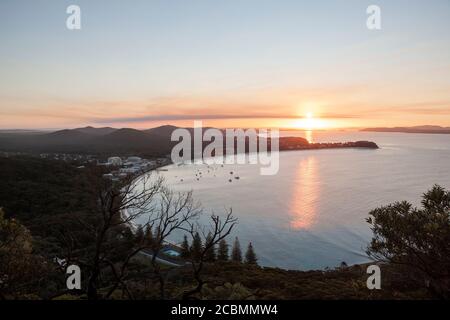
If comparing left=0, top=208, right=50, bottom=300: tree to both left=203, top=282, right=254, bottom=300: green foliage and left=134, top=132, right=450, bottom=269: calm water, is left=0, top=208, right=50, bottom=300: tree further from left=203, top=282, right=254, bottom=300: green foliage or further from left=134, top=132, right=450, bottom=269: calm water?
left=134, top=132, right=450, bottom=269: calm water

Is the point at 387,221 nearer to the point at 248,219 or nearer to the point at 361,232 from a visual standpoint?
the point at 361,232

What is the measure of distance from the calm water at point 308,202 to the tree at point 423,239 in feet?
58.5

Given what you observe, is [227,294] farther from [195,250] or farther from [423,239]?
[195,250]

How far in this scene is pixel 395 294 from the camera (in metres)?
7.75

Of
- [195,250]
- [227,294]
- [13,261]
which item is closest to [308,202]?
[195,250]

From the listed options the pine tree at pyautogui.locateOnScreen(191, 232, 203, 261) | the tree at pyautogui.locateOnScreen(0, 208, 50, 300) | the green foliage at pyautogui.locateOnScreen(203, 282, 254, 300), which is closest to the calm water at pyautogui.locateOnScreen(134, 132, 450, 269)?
the pine tree at pyautogui.locateOnScreen(191, 232, 203, 261)

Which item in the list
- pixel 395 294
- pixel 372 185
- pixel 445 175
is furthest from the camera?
pixel 445 175

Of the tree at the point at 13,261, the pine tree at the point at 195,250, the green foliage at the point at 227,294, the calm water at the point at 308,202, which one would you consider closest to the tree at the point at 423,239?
the green foliage at the point at 227,294

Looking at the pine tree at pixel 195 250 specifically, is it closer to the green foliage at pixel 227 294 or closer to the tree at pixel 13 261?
the green foliage at pixel 227 294

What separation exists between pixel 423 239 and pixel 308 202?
39740 mm

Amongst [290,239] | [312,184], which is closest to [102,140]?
[312,184]

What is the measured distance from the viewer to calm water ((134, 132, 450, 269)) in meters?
27.6
